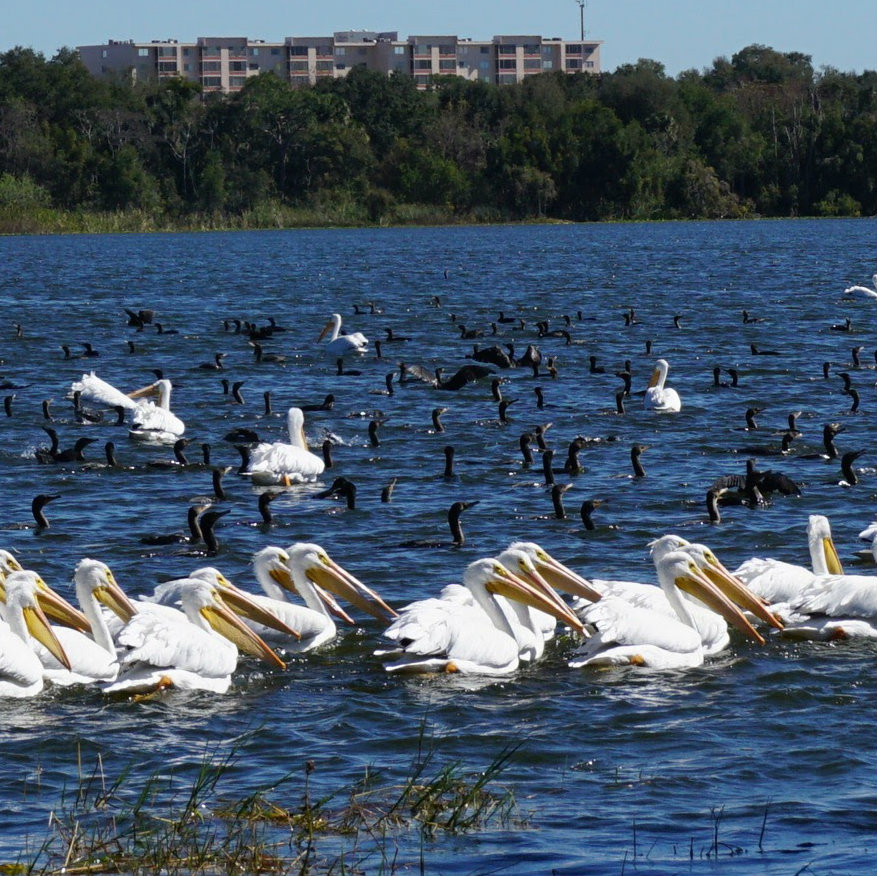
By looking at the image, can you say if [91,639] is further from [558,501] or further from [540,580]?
[558,501]

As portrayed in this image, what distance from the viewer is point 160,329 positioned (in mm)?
→ 29719

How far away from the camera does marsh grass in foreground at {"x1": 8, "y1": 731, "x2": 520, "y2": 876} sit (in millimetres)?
5754

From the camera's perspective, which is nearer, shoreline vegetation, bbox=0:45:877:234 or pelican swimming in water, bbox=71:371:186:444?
pelican swimming in water, bbox=71:371:186:444

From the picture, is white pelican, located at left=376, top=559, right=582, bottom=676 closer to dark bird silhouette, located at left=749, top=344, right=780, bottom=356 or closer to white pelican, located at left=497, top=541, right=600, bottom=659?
white pelican, located at left=497, top=541, right=600, bottom=659

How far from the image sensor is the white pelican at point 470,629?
8672 mm

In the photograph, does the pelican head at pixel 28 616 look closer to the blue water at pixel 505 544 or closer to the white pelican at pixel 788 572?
the blue water at pixel 505 544

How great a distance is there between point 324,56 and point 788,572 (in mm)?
170517

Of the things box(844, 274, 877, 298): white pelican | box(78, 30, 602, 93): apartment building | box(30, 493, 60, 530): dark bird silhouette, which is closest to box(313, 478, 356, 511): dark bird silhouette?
box(30, 493, 60, 530): dark bird silhouette

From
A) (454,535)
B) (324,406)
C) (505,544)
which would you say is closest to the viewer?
(454,535)

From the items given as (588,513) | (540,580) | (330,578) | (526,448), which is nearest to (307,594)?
(330,578)

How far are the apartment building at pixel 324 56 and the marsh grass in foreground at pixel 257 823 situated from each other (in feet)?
547

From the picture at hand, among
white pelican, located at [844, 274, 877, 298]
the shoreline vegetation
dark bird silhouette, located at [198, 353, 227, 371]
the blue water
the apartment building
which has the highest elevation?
the apartment building

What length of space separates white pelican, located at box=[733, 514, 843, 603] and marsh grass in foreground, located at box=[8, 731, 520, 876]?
314 centimetres

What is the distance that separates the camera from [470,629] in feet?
28.8
